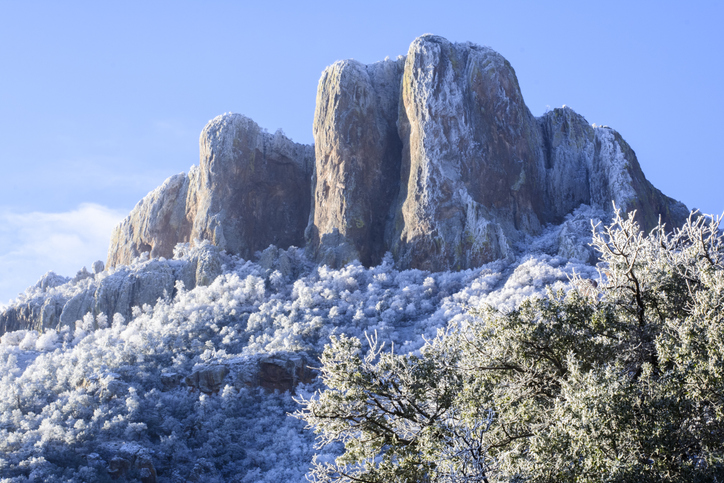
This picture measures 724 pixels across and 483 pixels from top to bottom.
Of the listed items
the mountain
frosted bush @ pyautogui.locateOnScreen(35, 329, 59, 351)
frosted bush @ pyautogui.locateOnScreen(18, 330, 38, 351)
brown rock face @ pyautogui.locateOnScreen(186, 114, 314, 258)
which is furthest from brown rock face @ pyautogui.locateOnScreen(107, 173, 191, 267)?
frosted bush @ pyautogui.locateOnScreen(18, 330, 38, 351)

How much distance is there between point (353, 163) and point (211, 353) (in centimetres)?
1766

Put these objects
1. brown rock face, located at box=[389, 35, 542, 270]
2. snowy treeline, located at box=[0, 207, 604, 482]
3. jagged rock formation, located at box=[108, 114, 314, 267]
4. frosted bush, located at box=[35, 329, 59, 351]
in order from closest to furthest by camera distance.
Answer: snowy treeline, located at box=[0, 207, 604, 482], brown rock face, located at box=[389, 35, 542, 270], frosted bush, located at box=[35, 329, 59, 351], jagged rock formation, located at box=[108, 114, 314, 267]

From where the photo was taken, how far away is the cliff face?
139 ft

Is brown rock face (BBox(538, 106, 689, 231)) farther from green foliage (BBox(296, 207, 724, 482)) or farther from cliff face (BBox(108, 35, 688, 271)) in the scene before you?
green foliage (BBox(296, 207, 724, 482))

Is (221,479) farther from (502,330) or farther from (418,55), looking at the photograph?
(418,55)

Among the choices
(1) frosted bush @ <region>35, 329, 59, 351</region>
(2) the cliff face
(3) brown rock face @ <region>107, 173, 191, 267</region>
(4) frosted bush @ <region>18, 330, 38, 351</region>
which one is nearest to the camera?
(2) the cliff face

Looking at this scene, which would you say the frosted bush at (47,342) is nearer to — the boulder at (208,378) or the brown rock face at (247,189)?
the brown rock face at (247,189)

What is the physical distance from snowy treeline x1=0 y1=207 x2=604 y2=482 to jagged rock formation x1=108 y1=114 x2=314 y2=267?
287 cm

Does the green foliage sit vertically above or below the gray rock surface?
below

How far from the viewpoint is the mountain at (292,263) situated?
2883 centimetres

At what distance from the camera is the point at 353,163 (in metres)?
46.5

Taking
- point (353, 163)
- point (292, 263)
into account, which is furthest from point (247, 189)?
point (353, 163)

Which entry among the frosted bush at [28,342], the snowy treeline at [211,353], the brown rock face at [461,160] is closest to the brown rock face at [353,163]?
the brown rock face at [461,160]

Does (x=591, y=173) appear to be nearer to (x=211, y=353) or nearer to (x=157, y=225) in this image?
(x=211, y=353)
